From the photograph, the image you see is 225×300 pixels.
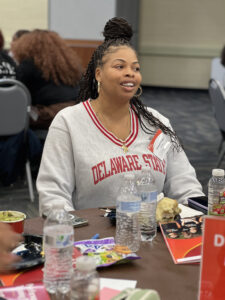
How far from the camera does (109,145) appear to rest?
208cm

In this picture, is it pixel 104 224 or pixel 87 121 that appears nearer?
pixel 104 224

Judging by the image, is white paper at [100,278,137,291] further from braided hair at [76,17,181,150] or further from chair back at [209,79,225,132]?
chair back at [209,79,225,132]

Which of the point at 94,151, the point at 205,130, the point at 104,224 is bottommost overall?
the point at 205,130

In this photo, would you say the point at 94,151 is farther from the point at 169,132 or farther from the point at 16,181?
the point at 16,181

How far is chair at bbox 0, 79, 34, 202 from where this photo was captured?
3.96 metres

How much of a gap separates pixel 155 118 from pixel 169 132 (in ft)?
0.29

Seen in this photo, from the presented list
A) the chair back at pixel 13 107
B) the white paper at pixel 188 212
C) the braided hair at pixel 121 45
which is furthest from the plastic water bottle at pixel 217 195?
the chair back at pixel 13 107

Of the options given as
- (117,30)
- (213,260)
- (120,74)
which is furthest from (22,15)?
(213,260)

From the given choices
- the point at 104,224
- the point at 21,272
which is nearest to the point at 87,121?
the point at 104,224

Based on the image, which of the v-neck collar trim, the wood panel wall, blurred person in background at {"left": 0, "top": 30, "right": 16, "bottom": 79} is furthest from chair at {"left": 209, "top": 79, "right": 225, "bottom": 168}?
the wood panel wall

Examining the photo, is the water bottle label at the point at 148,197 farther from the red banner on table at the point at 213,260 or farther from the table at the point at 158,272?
the red banner on table at the point at 213,260

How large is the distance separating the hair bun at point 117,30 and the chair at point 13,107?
186cm

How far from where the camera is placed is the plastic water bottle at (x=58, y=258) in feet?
3.98

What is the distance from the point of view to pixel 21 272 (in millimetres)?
1346
